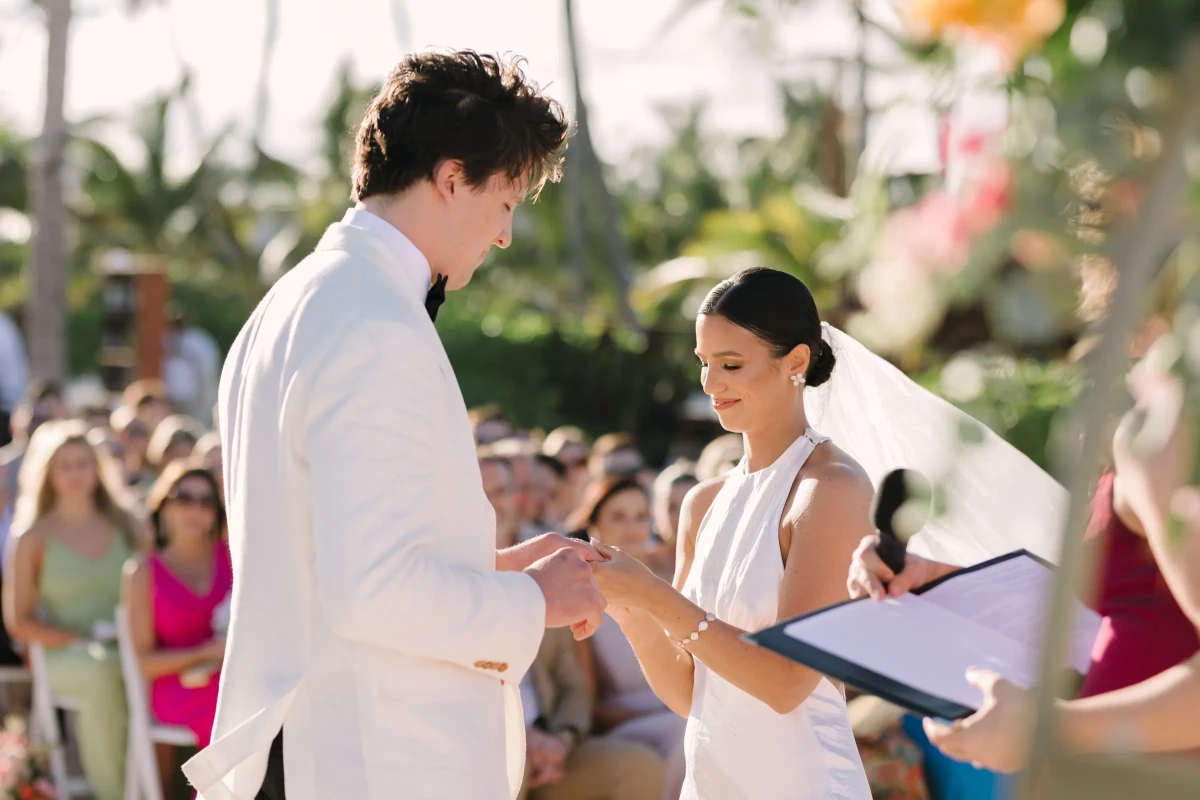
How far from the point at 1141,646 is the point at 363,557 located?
1189 mm

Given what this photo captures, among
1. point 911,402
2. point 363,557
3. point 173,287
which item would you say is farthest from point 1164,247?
point 173,287

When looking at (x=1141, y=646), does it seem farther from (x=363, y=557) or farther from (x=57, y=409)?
(x=57, y=409)

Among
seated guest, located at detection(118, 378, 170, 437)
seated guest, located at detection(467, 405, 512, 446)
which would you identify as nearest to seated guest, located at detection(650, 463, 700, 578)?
seated guest, located at detection(467, 405, 512, 446)

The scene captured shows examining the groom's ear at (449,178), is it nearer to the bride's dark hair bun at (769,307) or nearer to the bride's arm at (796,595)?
the bride's dark hair bun at (769,307)

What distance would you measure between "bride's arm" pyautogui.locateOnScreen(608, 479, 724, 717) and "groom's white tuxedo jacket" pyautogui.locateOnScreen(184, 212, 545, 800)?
70cm

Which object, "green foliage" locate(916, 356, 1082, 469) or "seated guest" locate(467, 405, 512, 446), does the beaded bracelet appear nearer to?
"green foliage" locate(916, 356, 1082, 469)

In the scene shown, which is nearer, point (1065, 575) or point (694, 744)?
point (1065, 575)

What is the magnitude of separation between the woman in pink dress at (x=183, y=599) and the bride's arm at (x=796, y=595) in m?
3.70

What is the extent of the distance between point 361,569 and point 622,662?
4124 mm

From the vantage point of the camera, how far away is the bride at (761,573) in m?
2.79

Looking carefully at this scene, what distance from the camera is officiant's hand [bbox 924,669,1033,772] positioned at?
1.82 metres

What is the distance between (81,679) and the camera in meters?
6.43

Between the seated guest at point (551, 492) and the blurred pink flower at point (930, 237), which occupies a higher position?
the blurred pink flower at point (930, 237)

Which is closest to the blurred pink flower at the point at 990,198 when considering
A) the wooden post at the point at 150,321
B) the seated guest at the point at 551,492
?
the seated guest at the point at 551,492
